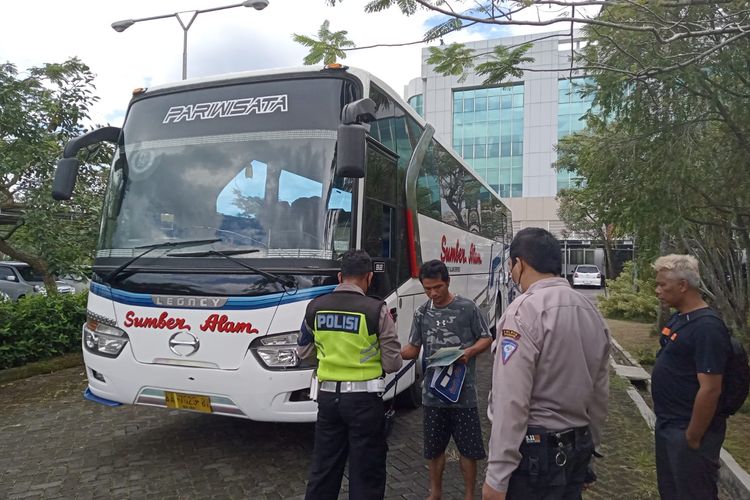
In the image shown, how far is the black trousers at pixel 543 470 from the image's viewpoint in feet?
7.09

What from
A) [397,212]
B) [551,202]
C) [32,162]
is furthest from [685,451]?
[551,202]

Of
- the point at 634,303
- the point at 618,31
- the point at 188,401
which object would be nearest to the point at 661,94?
the point at 618,31

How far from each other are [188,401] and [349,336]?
67.4 inches

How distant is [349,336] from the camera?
324 centimetres

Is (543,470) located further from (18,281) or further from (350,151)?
(18,281)

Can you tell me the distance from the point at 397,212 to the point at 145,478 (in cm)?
310

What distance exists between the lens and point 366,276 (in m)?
3.43

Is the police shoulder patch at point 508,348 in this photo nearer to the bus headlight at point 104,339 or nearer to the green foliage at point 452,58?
the bus headlight at point 104,339

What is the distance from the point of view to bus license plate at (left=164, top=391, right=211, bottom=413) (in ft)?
13.5

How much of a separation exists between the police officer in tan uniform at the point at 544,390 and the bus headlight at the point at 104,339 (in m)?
3.26

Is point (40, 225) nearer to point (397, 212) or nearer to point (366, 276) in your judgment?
point (397, 212)

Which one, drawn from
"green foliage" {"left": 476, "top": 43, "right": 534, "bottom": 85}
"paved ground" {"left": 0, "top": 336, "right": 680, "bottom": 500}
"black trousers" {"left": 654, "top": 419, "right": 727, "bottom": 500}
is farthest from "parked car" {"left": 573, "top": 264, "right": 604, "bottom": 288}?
"black trousers" {"left": 654, "top": 419, "right": 727, "bottom": 500}

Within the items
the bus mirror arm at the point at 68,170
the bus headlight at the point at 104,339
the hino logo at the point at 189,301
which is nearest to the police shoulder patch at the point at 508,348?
the hino logo at the point at 189,301

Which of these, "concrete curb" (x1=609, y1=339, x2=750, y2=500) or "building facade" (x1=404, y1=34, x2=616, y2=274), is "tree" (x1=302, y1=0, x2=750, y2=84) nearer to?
"concrete curb" (x1=609, y1=339, x2=750, y2=500)
